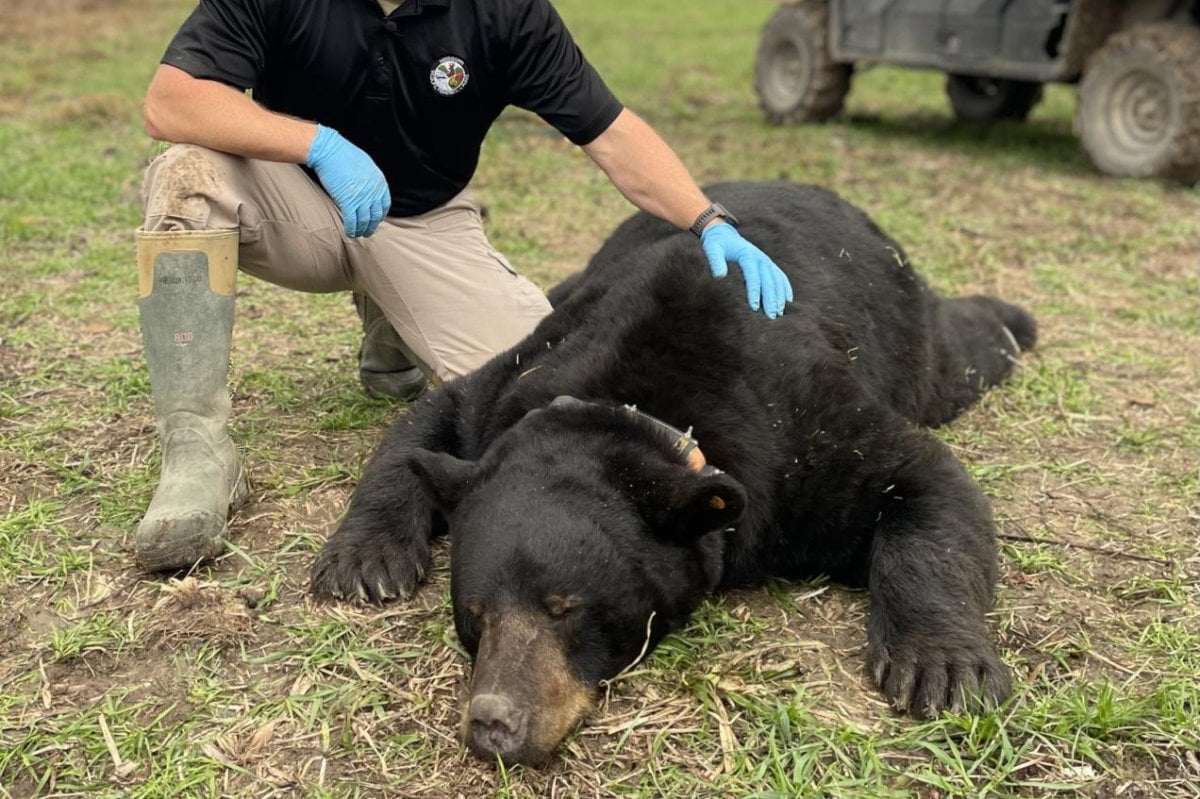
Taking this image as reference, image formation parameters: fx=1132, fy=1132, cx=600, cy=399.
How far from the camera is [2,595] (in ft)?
9.51

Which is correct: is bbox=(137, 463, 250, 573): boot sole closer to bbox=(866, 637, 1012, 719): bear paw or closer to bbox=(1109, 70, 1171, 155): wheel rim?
bbox=(866, 637, 1012, 719): bear paw

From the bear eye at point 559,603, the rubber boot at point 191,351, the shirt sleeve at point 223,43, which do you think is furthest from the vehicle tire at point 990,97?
the bear eye at point 559,603

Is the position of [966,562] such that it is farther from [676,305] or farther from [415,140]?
[415,140]

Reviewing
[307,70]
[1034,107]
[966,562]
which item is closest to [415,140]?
[307,70]

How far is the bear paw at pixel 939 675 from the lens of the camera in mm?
2547

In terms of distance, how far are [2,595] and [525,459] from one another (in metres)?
1.41

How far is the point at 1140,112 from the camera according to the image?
28.1 ft

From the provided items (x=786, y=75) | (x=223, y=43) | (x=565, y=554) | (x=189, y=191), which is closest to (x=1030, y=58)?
(x=786, y=75)

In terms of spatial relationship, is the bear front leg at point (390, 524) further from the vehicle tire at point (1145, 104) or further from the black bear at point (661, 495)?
the vehicle tire at point (1145, 104)

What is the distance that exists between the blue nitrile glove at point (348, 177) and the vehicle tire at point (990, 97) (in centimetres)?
944

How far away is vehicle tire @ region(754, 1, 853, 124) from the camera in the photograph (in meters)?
11.1

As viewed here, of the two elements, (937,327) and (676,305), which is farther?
(937,327)

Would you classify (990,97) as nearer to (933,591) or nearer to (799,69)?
(799,69)

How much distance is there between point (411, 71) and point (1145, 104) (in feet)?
22.4
